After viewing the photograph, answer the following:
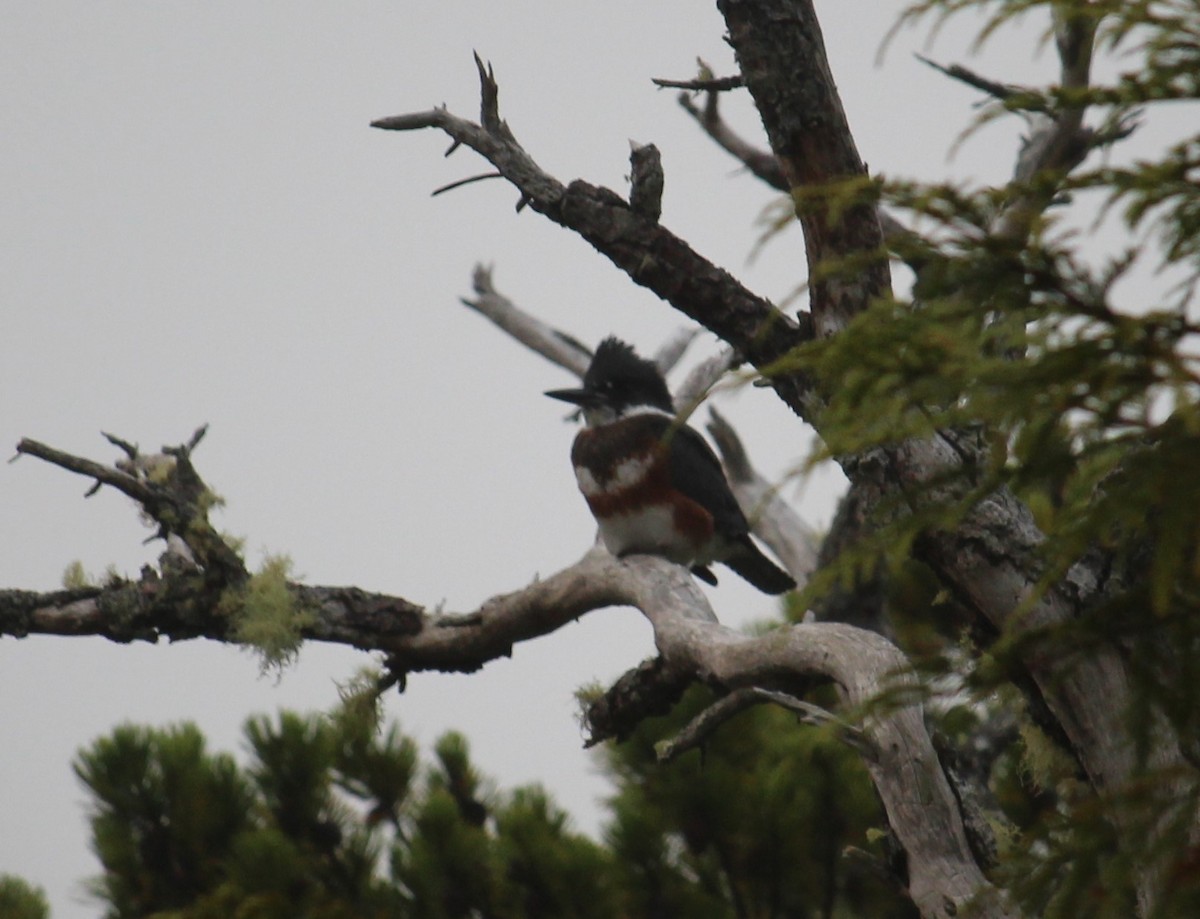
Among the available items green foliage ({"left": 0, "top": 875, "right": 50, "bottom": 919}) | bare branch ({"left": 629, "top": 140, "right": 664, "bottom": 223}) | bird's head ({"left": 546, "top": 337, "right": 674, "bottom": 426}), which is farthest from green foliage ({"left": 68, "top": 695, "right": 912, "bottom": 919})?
bare branch ({"left": 629, "top": 140, "right": 664, "bottom": 223})

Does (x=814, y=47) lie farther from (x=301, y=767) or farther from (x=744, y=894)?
(x=301, y=767)

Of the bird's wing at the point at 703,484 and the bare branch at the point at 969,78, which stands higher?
the bare branch at the point at 969,78

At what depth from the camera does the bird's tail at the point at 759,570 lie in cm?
396

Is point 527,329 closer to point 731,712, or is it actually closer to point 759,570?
point 759,570

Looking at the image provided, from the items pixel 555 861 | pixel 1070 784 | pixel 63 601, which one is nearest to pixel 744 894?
pixel 555 861

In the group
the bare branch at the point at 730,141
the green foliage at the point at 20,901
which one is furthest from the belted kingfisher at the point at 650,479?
the green foliage at the point at 20,901

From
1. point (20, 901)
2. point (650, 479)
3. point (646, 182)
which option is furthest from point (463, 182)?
point (20, 901)

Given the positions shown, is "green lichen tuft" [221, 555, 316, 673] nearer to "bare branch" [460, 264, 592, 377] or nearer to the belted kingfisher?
the belted kingfisher

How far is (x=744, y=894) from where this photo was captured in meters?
3.46

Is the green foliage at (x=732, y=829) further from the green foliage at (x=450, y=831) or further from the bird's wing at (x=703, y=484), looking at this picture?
the bird's wing at (x=703, y=484)

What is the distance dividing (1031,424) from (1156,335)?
0.14m

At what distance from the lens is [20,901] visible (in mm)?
4078

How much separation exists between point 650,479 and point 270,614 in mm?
1266

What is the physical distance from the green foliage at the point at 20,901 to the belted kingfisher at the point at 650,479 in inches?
→ 83.1
